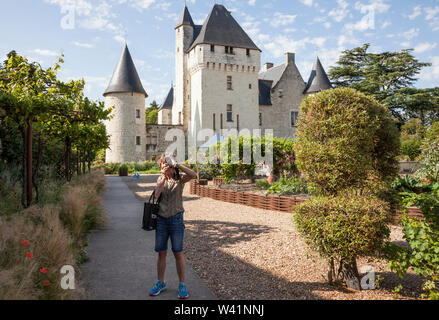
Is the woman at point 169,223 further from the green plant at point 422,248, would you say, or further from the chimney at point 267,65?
the chimney at point 267,65

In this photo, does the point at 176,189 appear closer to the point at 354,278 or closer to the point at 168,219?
the point at 168,219

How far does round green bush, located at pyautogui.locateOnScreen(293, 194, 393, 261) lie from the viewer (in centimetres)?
372

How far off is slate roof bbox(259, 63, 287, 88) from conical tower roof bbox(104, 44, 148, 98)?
17.2 meters

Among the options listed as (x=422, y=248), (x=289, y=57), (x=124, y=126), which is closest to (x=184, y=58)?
(x=124, y=126)

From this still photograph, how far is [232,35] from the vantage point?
115 ft

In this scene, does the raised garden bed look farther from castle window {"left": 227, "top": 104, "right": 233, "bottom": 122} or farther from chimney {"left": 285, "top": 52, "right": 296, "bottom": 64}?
chimney {"left": 285, "top": 52, "right": 296, "bottom": 64}

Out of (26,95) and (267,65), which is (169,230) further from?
(267,65)

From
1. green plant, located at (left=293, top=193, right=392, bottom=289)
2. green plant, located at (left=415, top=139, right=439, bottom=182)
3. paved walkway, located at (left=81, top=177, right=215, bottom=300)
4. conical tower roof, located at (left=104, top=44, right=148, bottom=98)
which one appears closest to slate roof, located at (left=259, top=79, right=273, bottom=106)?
conical tower roof, located at (left=104, top=44, right=148, bottom=98)

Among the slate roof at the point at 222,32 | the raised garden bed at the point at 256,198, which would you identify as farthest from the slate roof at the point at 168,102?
the raised garden bed at the point at 256,198

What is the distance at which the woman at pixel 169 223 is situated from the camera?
3.68m

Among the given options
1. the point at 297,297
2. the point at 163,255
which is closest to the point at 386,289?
the point at 297,297

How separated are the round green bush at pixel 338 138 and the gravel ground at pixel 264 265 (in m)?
1.08
